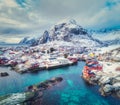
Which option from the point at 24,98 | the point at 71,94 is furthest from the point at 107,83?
the point at 24,98

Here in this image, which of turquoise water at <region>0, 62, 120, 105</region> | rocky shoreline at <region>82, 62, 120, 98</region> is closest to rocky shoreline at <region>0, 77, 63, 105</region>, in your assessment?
turquoise water at <region>0, 62, 120, 105</region>

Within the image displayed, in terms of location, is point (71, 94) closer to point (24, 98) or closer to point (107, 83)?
point (107, 83)

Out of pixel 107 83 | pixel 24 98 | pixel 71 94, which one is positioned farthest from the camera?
pixel 107 83

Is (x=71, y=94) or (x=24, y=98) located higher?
(x=24, y=98)

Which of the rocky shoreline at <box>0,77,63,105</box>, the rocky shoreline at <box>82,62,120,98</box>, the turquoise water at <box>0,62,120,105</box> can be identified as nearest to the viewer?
the rocky shoreline at <box>0,77,63,105</box>

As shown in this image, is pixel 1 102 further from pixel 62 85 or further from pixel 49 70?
pixel 49 70

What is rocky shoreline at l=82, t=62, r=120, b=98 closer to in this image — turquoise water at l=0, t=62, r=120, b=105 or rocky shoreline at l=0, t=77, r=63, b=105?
turquoise water at l=0, t=62, r=120, b=105

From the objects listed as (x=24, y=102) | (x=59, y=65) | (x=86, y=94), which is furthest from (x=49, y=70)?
(x=24, y=102)

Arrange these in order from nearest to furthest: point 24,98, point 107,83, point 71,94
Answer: point 24,98, point 71,94, point 107,83

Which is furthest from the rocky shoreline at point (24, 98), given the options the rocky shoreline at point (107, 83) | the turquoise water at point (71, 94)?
the rocky shoreline at point (107, 83)

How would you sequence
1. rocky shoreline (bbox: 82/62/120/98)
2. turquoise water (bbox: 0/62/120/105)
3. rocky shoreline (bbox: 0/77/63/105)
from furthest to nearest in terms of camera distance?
1. rocky shoreline (bbox: 82/62/120/98)
2. turquoise water (bbox: 0/62/120/105)
3. rocky shoreline (bbox: 0/77/63/105)

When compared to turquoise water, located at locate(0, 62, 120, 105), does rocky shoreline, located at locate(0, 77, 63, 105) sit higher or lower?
higher
